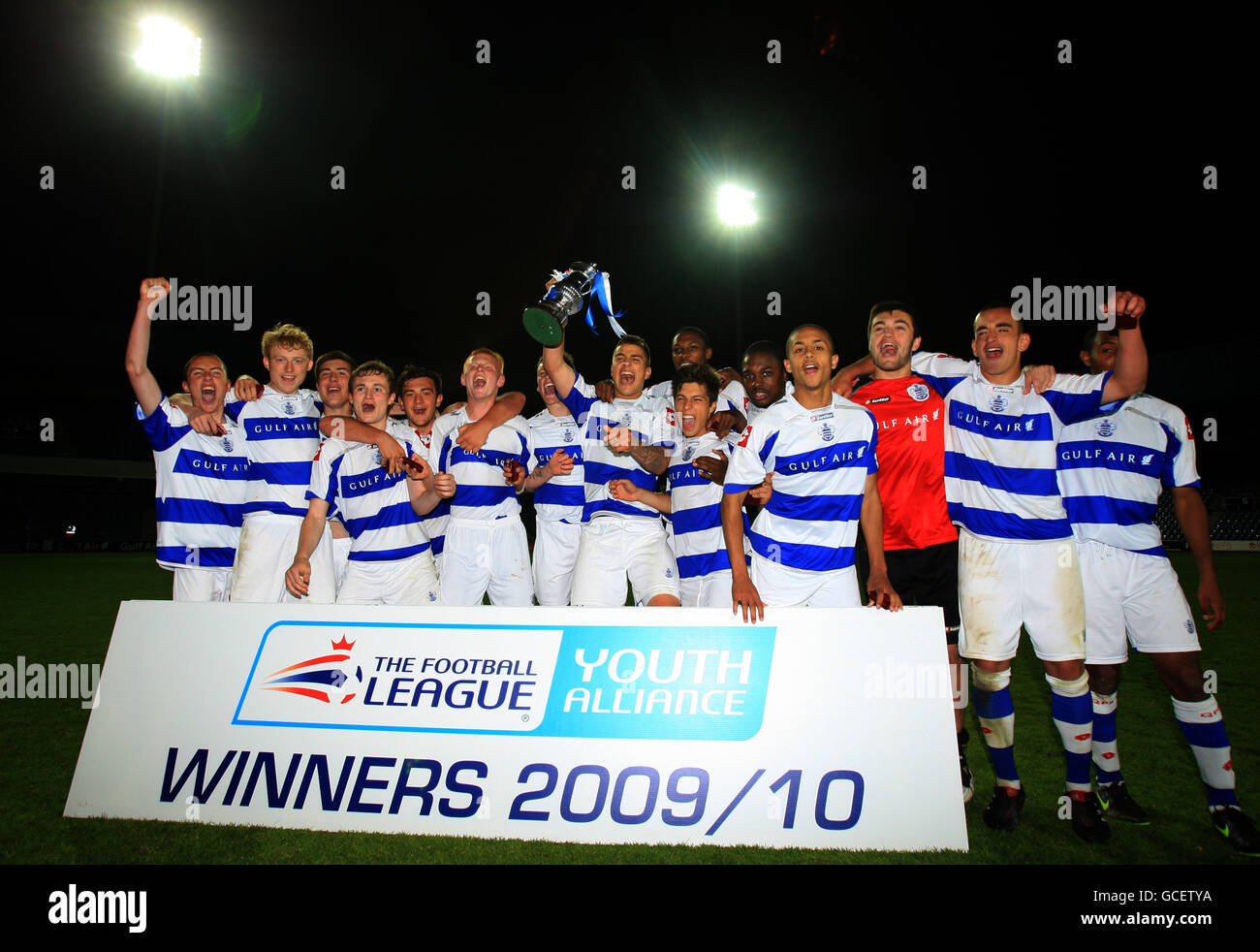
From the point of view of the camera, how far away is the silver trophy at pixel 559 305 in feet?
14.0

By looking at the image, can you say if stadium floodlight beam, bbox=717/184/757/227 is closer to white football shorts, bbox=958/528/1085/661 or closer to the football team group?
the football team group

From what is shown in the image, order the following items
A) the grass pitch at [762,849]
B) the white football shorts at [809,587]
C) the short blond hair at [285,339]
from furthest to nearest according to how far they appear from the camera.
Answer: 1. the short blond hair at [285,339]
2. the white football shorts at [809,587]
3. the grass pitch at [762,849]

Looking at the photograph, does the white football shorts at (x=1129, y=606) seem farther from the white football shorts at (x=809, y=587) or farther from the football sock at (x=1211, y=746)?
the white football shorts at (x=809, y=587)

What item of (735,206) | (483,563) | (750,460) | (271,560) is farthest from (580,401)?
(735,206)

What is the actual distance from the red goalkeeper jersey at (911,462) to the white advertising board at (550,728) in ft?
3.16

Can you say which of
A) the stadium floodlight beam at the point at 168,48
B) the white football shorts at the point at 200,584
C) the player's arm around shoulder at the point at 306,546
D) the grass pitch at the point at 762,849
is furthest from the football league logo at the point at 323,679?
the stadium floodlight beam at the point at 168,48

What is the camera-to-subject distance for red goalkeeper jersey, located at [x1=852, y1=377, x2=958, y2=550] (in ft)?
13.3

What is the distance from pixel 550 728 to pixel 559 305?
245cm

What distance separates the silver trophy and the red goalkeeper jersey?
6.05 feet

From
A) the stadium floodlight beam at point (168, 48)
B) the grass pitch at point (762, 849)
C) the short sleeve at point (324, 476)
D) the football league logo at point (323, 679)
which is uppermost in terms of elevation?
the stadium floodlight beam at point (168, 48)

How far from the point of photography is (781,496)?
3865mm

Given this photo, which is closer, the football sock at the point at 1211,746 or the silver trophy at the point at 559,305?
the football sock at the point at 1211,746
